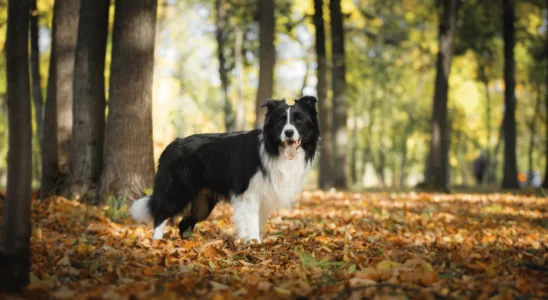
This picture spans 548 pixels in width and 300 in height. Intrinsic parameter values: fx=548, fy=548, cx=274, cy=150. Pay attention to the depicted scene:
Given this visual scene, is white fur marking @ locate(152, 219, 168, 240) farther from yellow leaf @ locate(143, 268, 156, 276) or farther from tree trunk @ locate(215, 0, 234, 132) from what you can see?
tree trunk @ locate(215, 0, 234, 132)

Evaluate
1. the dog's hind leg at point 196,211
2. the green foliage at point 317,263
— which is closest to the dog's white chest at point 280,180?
the dog's hind leg at point 196,211

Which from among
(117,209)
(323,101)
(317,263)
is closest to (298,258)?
(317,263)

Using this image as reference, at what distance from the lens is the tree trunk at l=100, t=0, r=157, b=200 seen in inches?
355

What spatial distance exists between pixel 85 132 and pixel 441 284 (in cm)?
746

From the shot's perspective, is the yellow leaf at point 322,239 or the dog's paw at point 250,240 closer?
the dog's paw at point 250,240

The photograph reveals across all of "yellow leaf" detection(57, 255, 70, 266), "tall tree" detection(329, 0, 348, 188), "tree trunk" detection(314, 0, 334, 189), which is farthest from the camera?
"tree trunk" detection(314, 0, 334, 189)

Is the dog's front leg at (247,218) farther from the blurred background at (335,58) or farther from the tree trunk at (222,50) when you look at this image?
the tree trunk at (222,50)

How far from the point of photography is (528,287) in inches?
156

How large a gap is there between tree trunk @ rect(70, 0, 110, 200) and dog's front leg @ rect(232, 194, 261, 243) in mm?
3923

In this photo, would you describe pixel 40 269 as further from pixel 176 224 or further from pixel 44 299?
pixel 176 224

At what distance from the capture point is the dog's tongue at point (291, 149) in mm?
6661


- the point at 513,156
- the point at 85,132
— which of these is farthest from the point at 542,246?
the point at 513,156

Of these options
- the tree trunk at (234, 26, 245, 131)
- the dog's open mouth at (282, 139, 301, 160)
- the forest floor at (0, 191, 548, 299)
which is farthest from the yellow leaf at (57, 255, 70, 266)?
the tree trunk at (234, 26, 245, 131)

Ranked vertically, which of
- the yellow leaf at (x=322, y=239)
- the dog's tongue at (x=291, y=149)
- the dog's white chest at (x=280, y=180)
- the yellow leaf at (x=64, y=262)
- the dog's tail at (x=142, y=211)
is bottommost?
the yellow leaf at (x=322, y=239)
